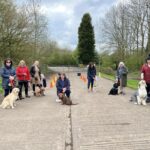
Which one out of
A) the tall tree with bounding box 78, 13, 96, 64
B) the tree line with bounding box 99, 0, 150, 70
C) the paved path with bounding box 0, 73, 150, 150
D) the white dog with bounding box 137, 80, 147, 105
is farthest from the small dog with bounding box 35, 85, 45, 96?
the tall tree with bounding box 78, 13, 96, 64

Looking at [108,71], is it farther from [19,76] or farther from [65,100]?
[65,100]

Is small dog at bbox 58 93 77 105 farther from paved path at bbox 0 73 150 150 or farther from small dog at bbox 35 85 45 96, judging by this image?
small dog at bbox 35 85 45 96

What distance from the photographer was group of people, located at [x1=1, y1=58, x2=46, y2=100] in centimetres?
1664

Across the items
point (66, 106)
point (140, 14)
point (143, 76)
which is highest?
point (140, 14)

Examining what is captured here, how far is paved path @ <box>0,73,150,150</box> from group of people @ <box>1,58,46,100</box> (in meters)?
2.44

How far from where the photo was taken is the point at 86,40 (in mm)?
97125

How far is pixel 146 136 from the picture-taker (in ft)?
28.6

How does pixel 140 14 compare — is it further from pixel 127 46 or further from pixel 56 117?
pixel 56 117

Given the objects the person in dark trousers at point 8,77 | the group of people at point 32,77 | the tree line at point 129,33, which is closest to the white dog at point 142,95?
the group of people at point 32,77

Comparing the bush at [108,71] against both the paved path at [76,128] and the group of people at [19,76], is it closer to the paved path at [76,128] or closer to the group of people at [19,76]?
the group of people at [19,76]

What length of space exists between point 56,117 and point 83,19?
88.0 m

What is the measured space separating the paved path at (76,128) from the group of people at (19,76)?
7.99ft

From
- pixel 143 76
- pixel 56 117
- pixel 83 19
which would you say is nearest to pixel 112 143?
pixel 56 117

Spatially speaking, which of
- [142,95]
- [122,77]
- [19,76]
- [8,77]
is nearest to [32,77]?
[19,76]
